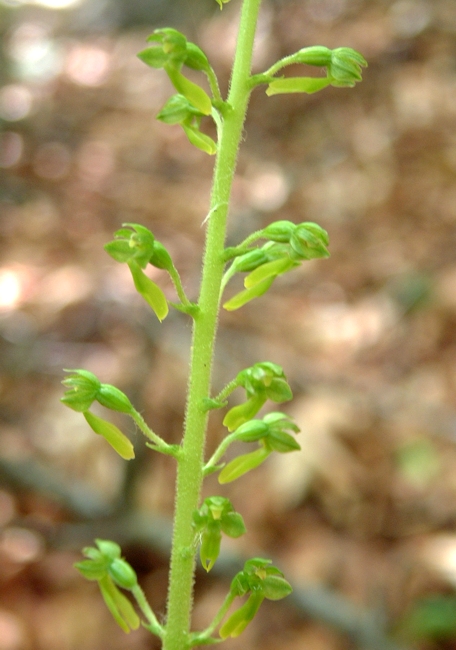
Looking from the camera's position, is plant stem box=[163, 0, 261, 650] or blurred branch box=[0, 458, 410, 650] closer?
plant stem box=[163, 0, 261, 650]

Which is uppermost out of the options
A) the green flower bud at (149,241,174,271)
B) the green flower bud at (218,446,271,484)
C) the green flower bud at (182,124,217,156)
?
the green flower bud at (182,124,217,156)

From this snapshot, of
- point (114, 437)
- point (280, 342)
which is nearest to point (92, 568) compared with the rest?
point (114, 437)

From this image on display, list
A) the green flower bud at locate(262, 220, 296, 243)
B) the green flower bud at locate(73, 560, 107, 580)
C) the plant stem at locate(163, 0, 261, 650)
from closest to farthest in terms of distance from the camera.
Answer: the plant stem at locate(163, 0, 261, 650) → the green flower bud at locate(262, 220, 296, 243) → the green flower bud at locate(73, 560, 107, 580)

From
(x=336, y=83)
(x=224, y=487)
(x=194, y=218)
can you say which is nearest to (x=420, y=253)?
(x=194, y=218)

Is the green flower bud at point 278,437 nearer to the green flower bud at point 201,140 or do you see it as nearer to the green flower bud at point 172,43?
the green flower bud at point 201,140

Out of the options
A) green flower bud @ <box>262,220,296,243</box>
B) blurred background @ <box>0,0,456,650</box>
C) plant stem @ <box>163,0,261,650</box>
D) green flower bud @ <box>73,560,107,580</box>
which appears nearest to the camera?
plant stem @ <box>163,0,261,650</box>

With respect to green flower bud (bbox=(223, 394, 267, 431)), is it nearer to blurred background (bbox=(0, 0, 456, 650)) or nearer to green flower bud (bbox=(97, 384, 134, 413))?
green flower bud (bbox=(97, 384, 134, 413))

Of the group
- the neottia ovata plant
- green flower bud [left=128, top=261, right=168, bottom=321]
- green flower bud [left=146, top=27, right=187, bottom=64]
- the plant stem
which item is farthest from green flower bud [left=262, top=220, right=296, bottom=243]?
green flower bud [left=146, top=27, right=187, bottom=64]

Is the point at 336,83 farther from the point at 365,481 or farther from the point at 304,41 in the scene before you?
the point at 304,41
